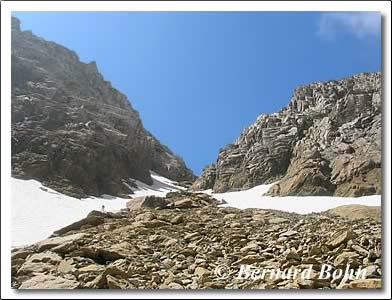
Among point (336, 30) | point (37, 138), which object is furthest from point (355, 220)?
point (37, 138)

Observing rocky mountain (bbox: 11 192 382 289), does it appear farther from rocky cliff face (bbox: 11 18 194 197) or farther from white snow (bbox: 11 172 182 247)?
rocky cliff face (bbox: 11 18 194 197)

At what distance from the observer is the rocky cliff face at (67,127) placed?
9.89 m

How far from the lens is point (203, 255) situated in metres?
6.58

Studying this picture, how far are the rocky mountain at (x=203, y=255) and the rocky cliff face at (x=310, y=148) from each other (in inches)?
121

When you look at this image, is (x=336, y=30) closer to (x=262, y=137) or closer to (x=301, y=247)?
(x=301, y=247)

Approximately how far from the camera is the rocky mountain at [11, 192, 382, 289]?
5.87 metres

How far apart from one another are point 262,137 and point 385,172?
13.5 meters

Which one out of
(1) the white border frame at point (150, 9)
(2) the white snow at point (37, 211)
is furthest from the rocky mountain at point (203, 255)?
(1) the white border frame at point (150, 9)
